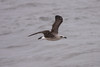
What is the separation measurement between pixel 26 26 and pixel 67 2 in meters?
3.50

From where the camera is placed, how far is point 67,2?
20750 millimetres

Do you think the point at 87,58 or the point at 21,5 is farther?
the point at 21,5

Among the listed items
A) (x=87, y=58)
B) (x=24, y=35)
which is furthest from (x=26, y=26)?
(x=87, y=58)

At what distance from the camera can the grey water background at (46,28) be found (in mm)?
15258

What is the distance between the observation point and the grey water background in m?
15.3

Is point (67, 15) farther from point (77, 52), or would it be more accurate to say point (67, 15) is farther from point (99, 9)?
point (77, 52)

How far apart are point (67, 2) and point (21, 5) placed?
6.69ft

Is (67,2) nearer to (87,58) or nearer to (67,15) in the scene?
(67,15)

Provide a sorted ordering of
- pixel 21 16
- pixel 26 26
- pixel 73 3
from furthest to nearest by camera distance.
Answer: pixel 73 3
pixel 21 16
pixel 26 26

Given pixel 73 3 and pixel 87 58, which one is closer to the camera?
pixel 87 58

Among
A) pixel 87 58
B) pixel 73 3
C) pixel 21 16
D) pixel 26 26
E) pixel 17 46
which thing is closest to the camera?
pixel 87 58

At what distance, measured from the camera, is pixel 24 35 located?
17125 mm

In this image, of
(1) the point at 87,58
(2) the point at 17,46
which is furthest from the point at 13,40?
(1) the point at 87,58

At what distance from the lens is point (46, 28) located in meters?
17.5
